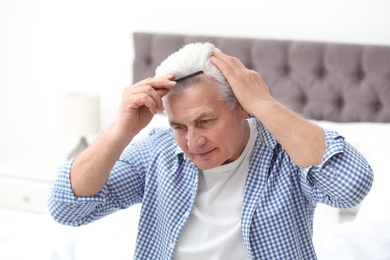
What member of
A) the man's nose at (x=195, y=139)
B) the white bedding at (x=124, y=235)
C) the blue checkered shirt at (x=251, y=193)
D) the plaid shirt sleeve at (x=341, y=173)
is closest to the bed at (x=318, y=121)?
the white bedding at (x=124, y=235)

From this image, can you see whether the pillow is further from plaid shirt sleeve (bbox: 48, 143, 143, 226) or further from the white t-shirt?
plaid shirt sleeve (bbox: 48, 143, 143, 226)

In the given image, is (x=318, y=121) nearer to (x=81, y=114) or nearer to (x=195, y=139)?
(x=81, y=114)

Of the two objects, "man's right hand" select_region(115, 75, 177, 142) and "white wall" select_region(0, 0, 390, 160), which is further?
"white wall" select_region(0, 0, 390, 160)

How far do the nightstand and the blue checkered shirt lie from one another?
2047mm

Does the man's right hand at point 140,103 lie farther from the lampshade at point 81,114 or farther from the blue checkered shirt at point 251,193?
the lampshade at point 81,114

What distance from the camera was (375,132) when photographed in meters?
2.94

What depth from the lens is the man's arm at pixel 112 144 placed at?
1471 mm

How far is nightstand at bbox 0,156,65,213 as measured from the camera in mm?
3600

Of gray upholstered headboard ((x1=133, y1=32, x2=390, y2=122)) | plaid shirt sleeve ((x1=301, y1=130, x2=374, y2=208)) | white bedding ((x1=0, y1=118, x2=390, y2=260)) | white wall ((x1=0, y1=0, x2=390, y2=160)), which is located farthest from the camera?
white wall ((x1=0, y1=0, x2=390, y2=160))

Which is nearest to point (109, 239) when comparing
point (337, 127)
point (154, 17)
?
point (337, 127)

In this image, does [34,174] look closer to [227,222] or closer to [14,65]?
[14,65]

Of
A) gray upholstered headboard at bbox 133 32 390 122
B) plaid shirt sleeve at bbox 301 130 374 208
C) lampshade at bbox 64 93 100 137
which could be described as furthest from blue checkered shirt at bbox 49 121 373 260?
lampshade at bbox 64 93 100 137

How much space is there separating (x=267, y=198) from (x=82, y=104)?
218 cm

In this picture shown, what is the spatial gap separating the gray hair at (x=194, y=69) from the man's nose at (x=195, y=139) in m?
0.09
